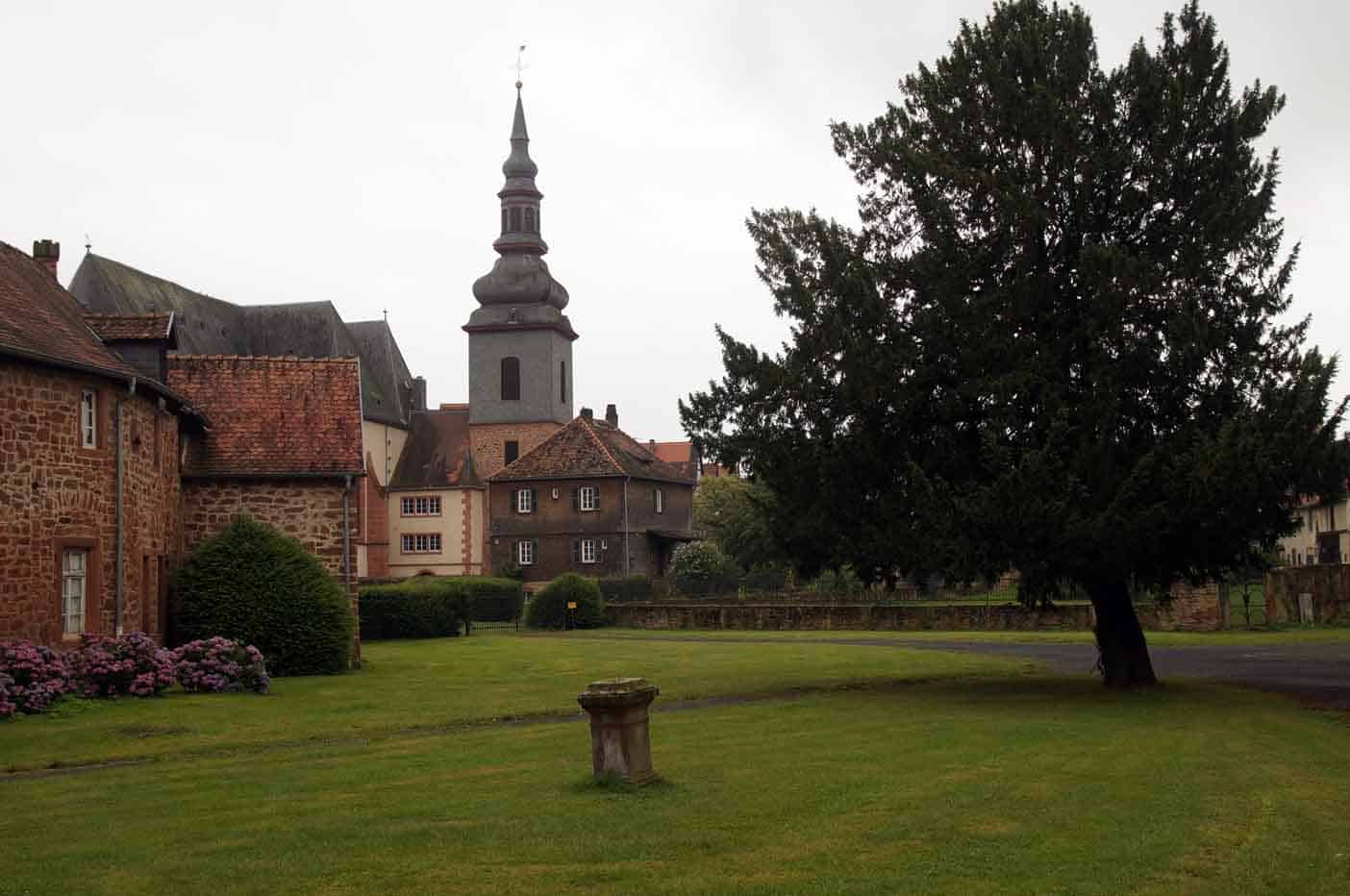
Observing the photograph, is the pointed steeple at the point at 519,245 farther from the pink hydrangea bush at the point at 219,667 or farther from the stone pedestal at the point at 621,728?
the stone pedestal at the point at 621,728

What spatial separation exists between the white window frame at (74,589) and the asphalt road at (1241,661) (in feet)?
59.8

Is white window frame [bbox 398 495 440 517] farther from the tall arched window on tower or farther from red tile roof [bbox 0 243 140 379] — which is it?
red tile roof [bbox 0 243 140 379]

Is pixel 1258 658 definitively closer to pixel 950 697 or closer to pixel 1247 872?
pixel 950 697

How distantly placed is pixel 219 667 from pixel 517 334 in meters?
66.0

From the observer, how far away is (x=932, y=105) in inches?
942

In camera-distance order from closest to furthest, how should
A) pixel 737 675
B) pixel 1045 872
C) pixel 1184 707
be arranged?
pixel 1045 872
pixel 1184 707
pixel 737 675

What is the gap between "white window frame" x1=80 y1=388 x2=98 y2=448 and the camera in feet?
81.9

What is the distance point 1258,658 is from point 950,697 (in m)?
11.6

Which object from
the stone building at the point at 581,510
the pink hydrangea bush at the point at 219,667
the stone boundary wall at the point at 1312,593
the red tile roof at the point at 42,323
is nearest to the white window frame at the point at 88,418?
the red tile roof at the point at 42,323

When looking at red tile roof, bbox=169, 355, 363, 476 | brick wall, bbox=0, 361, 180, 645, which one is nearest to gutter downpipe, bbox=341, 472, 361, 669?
red tile roof, bbox=169, 355, 363, 476

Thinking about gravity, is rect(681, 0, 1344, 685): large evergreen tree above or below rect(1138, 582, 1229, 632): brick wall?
above

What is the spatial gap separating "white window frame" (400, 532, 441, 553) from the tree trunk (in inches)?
2326

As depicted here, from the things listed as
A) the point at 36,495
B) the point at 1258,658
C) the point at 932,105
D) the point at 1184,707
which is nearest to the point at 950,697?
the point at 1184,707

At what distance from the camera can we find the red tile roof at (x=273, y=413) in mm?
30781
